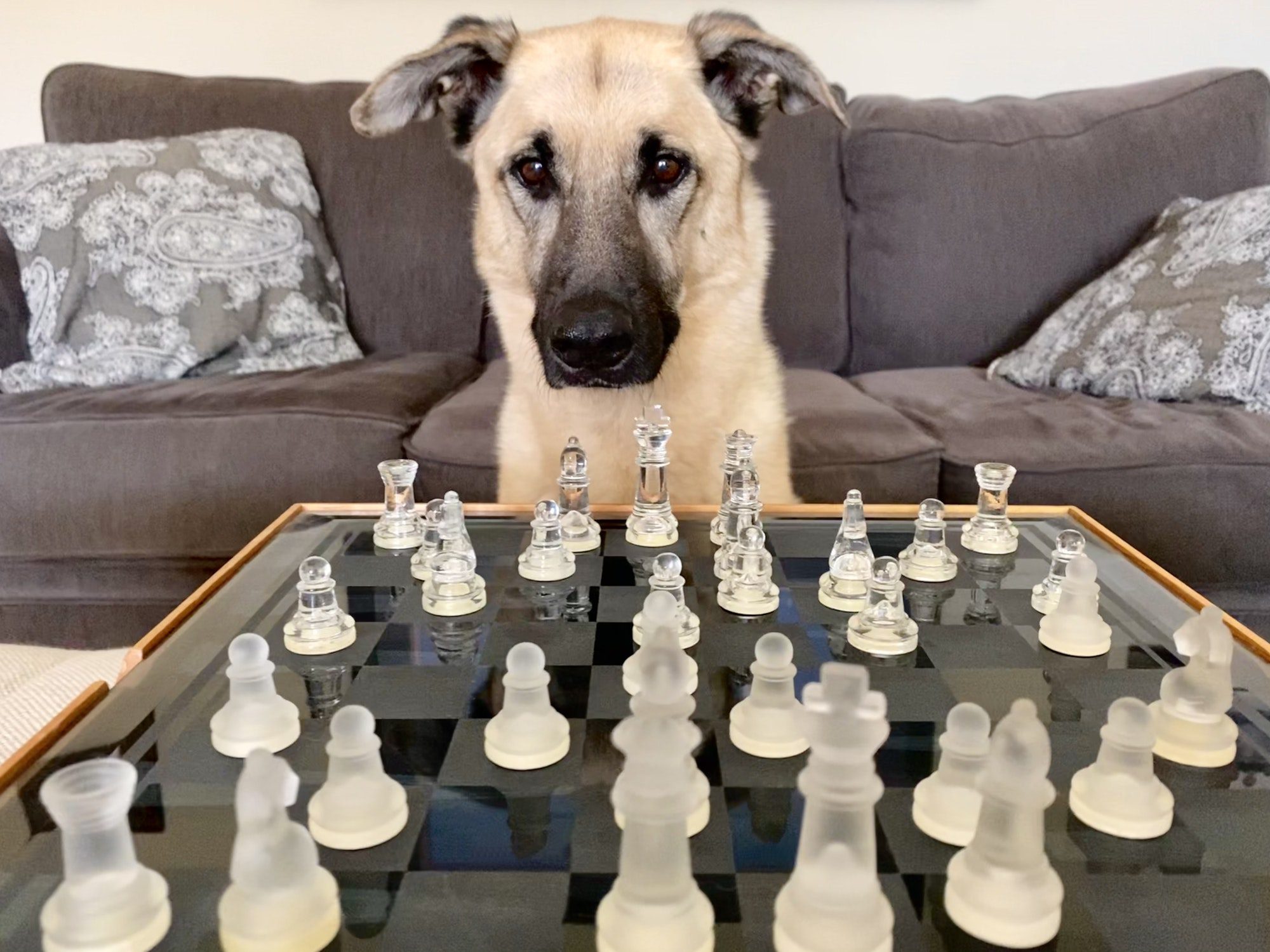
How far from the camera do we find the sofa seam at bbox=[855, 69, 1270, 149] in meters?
2.33

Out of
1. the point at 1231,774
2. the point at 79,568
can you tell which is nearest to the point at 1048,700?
the point at 1231,774

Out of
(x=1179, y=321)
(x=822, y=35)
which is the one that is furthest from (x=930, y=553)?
(x=822, y=35)

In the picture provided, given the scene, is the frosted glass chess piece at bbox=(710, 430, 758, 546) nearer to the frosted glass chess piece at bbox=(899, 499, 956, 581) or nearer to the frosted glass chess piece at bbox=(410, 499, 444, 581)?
the frosted glass chess piece at bbox=(899, 499, 956, 581)

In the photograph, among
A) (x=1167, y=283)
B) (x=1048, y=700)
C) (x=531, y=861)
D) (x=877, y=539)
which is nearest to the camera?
(x=531, y=861)

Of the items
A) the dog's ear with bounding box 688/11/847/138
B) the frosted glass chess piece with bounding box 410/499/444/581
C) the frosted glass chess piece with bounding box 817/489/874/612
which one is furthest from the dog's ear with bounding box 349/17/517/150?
the frosted glass chess piece with bounding box 817/489/874/612

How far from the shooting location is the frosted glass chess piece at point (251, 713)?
695 mm

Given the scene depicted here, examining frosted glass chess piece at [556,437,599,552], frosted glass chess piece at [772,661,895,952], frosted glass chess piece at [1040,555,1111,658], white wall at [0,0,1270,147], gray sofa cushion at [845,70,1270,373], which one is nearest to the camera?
frosted glass chess piece at [772,661,895,952]

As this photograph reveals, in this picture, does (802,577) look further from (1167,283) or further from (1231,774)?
(1167,283)

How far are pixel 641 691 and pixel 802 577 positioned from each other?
1.62 feet

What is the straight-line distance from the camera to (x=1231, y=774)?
2.19 ft

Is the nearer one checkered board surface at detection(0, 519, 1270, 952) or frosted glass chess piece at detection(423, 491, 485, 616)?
checkered board surface at detection(0, 519, 1270, 952)

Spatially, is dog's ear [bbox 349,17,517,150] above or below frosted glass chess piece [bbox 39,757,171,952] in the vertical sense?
above

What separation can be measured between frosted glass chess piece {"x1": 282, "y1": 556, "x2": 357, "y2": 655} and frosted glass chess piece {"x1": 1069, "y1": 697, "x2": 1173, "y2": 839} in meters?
0.66

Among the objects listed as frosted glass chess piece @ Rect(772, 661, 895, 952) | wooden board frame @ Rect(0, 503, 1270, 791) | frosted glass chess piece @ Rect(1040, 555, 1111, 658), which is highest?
frosted glass chess piece @ Rect(772, 661, 895, 952)
